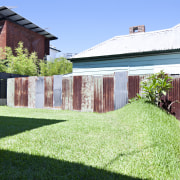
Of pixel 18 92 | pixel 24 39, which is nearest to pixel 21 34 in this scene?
pixel 24 39

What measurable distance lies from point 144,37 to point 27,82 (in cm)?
834

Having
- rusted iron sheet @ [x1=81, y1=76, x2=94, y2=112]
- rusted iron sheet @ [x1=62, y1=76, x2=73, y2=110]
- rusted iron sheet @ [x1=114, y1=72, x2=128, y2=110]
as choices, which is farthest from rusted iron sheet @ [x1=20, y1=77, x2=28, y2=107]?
rusted iron sheet @ [x1=114, y1=72, x2=128, y2=110]

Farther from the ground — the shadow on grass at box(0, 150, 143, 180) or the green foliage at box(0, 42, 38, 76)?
the green foliage at box(0, 42, 38, 76)

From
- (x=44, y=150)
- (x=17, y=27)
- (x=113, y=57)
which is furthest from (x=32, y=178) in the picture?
(x=17, y=27)

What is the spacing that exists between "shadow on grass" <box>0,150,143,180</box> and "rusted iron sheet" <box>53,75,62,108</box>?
6618 millimetres

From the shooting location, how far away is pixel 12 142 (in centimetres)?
305

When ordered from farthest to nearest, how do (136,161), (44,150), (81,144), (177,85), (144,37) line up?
(144,37) < (177,85) < (81,144) < (44,150) < (136,161)

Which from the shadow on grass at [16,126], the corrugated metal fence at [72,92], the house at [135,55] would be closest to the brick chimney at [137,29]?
the house at [135,55]

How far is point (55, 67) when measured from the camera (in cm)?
2091

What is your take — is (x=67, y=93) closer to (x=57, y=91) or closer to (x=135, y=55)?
(x=57, y=91)

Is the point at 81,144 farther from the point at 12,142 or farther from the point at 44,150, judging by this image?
the point at 12,142

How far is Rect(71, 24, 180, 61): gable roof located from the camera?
1019 cm

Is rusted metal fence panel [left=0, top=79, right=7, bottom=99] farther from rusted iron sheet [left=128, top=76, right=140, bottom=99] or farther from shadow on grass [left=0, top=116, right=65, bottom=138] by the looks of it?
rusted iron sheet [left=128, top=76, right=140, bottom=99]

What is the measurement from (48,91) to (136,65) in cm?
532
